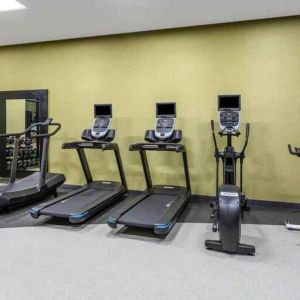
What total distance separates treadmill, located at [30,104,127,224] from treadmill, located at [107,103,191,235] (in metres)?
0.38

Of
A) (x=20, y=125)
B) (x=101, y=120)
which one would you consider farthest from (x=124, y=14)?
(x=20, y=125)

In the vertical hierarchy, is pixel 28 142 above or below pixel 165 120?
below

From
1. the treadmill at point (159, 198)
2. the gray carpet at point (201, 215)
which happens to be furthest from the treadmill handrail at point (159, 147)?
the gray carpet at point (201, 215)

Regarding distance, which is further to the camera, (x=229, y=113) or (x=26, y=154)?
(x=26, y=154)

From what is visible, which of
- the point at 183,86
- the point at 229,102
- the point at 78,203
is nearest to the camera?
the point at 78,203

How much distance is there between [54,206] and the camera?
3.87 meters

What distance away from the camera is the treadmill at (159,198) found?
3.30m

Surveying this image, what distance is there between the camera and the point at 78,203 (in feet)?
13.3

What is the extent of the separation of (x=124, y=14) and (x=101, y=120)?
71.0 inches

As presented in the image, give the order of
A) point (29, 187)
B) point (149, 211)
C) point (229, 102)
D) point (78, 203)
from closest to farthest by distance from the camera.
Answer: point (149, 211), point (78, 203), point (229, 102), point (29, 187)

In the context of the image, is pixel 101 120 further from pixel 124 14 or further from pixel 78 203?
pixel 124 14

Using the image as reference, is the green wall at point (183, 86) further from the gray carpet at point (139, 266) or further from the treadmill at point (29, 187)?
the gray carpet at point (139, 266)

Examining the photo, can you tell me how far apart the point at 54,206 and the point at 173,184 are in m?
2.25

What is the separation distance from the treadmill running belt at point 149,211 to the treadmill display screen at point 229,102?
5.36ft
